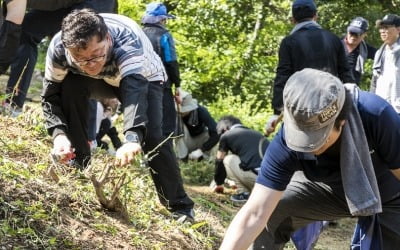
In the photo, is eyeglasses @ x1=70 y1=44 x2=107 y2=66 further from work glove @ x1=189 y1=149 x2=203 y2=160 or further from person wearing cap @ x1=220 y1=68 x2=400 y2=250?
work glove @ x1=189 y1=149 x2=203 y2=160

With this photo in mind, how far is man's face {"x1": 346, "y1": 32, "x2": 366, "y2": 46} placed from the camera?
25.4ft

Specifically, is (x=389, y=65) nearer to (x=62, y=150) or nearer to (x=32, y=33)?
(x=32, y=33)

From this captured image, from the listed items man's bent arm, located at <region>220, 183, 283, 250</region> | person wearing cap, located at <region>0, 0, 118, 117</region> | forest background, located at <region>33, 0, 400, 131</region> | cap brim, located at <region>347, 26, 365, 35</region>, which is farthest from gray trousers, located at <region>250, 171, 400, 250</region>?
forest background, located at <region>33, 0, 400, 131</region>

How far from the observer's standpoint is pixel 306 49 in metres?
5.92

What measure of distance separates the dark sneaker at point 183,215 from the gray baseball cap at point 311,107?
6.70 feet

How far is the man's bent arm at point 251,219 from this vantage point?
3.21 metres

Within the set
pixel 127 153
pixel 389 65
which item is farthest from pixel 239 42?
pixel 127 153

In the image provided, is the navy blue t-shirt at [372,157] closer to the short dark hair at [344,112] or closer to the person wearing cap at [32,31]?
the short dark hair at [344,112]

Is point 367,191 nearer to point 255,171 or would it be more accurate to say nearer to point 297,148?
point 297,148

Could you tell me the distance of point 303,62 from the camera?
594 centimetres

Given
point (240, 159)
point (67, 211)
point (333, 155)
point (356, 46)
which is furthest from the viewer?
point (356, 46)

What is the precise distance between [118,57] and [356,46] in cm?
459

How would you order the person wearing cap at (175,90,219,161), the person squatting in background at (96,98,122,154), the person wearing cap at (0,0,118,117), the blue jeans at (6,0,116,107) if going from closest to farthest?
the person wearing cap at (0,0,118,117) < the blue jeans at (6,0,116,107) < the person squatting in background at (96,98,122,154) < the person wearing cap at (175,90,219,161)

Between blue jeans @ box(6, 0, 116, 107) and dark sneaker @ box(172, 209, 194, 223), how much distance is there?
170 cm
